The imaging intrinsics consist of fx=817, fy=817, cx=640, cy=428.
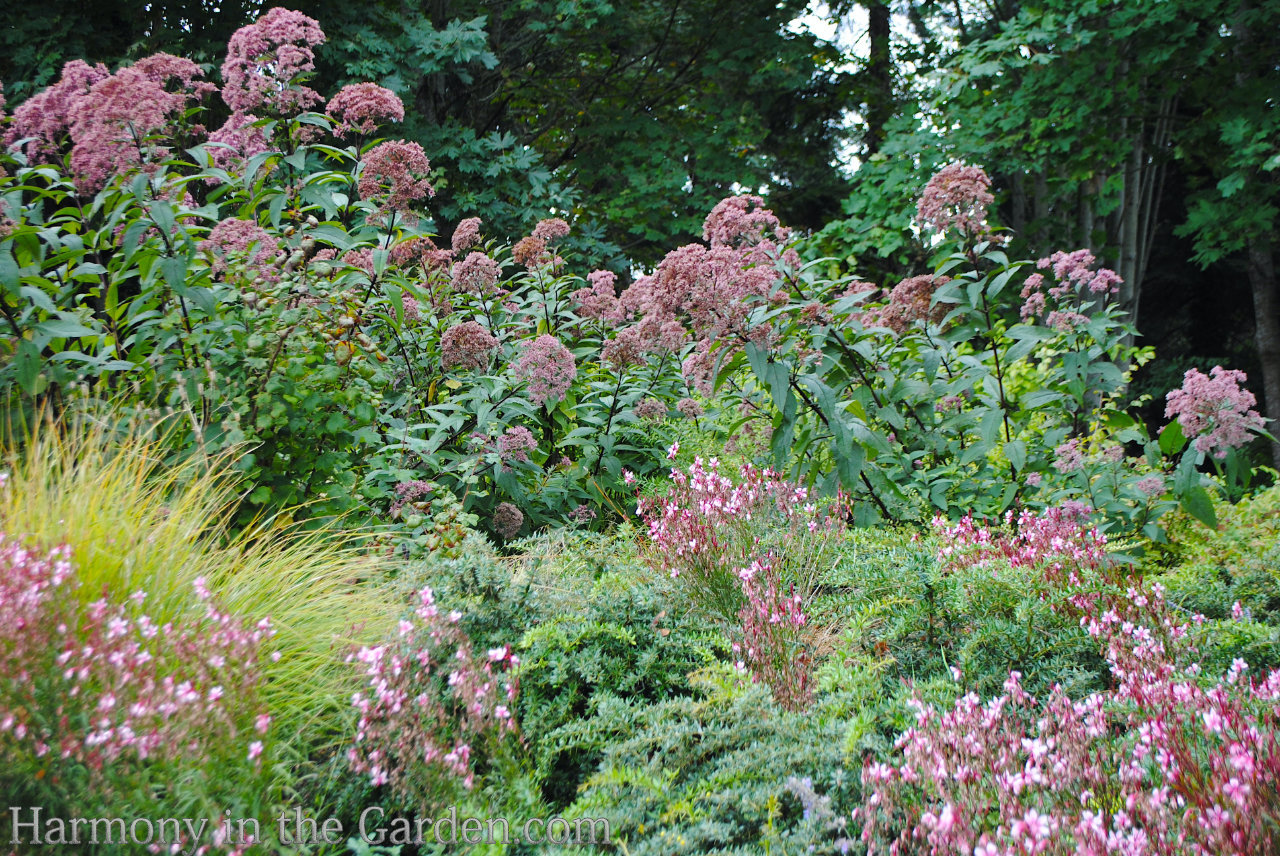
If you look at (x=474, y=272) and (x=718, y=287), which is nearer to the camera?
(x=718, y=287)

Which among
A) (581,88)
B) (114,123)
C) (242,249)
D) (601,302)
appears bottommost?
(601,302)

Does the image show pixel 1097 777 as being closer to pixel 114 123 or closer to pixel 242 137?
pixel 114 123

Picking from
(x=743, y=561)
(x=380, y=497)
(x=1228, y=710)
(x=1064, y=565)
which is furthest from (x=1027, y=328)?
(x=380, y=497)

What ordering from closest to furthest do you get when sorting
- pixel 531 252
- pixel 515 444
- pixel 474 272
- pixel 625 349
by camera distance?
pixel 515 444, pixel 625 349, pixel 474 272, pixel 531 252

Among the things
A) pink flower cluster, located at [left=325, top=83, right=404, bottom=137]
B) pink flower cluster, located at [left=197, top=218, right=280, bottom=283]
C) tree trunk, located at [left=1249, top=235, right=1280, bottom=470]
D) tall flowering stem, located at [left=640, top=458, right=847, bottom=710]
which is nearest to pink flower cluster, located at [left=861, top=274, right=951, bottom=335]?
tall flowering stem, located at [left=640, top=458, right=847, bottom=710]

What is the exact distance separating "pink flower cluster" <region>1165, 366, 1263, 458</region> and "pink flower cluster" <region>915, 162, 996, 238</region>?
1.23 metres

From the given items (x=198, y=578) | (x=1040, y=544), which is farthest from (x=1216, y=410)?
(x=198, y=578)

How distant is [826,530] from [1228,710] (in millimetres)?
1796

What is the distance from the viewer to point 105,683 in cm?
184

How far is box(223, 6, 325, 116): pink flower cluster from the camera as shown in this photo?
409 cm

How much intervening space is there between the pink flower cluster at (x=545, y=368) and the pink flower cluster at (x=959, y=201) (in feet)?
6.82

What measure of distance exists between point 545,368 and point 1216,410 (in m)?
3.11

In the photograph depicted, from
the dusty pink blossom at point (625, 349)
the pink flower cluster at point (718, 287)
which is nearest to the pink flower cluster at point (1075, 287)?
the pink flower cluster at point (718, 287)

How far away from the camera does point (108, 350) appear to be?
3.64 m
